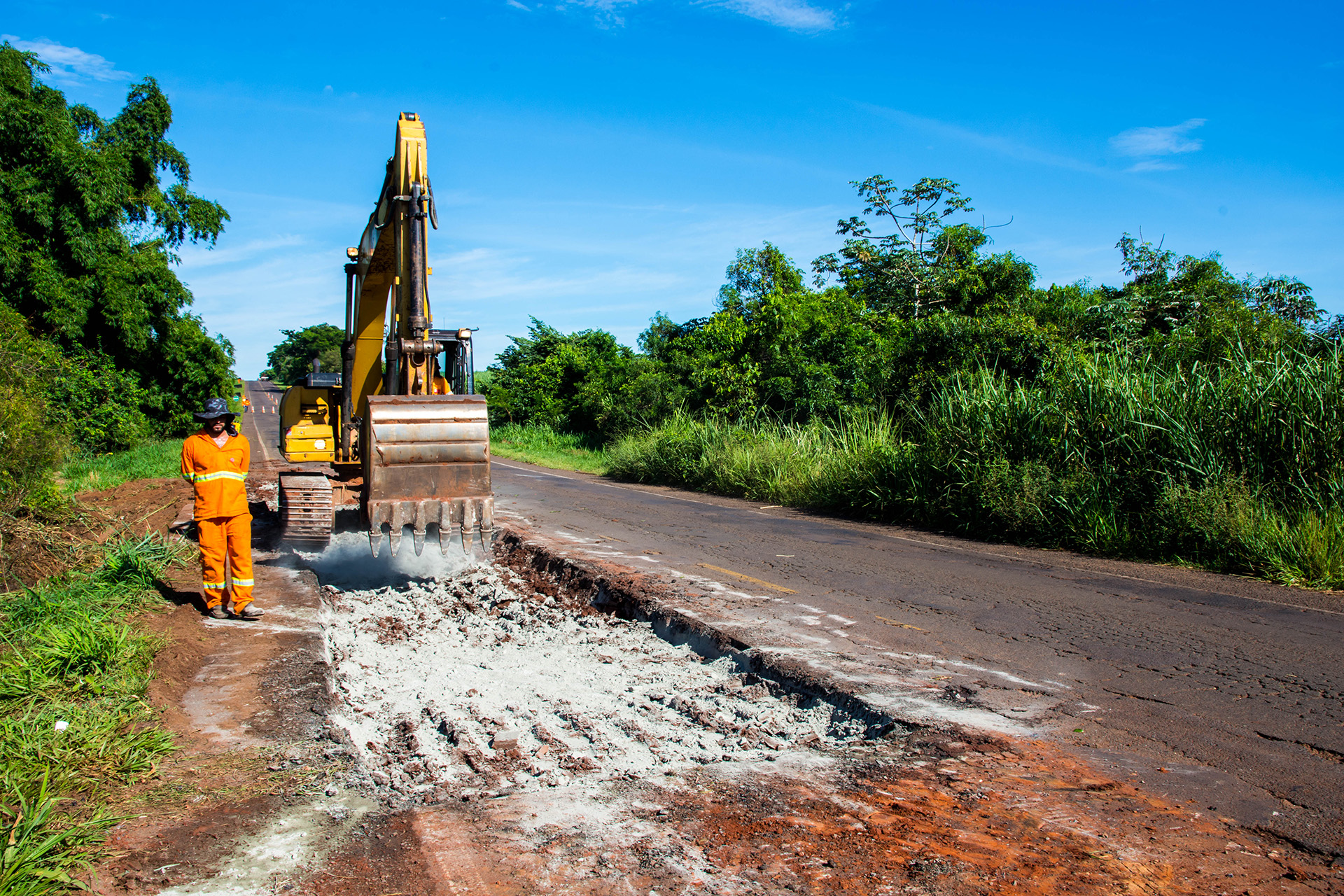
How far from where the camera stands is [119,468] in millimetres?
19469

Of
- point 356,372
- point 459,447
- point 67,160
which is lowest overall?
point 459,447

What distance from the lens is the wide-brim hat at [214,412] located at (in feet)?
22.4

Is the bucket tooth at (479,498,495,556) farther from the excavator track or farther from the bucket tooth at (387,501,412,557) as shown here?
the excavator track

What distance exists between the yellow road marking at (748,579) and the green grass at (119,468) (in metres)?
9.15

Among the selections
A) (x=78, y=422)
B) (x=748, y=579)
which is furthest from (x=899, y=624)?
(x=78, y=422)

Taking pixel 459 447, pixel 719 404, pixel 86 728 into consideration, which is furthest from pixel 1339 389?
pixel 719 404

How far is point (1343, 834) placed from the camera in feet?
10.8

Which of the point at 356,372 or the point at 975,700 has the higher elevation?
the point at 356,372

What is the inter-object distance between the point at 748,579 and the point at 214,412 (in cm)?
463

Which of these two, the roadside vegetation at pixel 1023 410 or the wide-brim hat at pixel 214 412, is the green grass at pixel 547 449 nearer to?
the roadside vegetation at pixel 1023 410

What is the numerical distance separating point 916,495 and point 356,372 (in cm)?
787

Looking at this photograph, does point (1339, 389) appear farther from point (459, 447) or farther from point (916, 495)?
point (459, 447)

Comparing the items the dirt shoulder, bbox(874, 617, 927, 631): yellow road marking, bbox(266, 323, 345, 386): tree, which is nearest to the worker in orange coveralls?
the dirt shoulder

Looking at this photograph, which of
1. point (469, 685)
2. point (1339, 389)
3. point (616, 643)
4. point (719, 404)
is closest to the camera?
point (469, 685)
